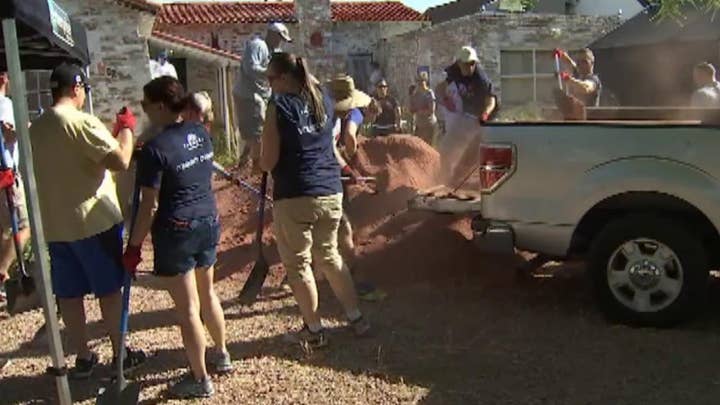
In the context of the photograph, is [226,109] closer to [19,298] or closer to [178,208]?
[19,298]

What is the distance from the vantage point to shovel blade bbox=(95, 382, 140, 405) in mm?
4415

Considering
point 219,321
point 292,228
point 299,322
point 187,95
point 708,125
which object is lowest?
point 299,322

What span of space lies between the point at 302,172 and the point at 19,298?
264 centimetres

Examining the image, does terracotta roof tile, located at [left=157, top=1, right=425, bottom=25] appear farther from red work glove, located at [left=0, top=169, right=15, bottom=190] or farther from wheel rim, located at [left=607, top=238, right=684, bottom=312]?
wheel rim, located at [left=607, top=238, right=684, bottom=312]

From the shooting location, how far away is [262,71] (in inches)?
334

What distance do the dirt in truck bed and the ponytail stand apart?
1431 mm

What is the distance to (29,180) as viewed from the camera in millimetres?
3984

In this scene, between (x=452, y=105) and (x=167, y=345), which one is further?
(x=452, y=105)

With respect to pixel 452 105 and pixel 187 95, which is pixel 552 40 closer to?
pixel 452 105

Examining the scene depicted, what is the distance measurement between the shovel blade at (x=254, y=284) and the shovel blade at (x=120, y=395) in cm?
219

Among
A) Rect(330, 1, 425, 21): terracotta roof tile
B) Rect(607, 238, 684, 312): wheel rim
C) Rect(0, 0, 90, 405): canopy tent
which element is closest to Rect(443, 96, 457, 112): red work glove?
Rect(607, 238, 684, 312): wheel rim

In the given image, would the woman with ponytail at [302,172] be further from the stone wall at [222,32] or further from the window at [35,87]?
the stone wall at [222,32]

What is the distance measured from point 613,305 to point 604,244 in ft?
1.30

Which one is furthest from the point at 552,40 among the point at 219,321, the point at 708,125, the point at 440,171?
the point at 219,321
